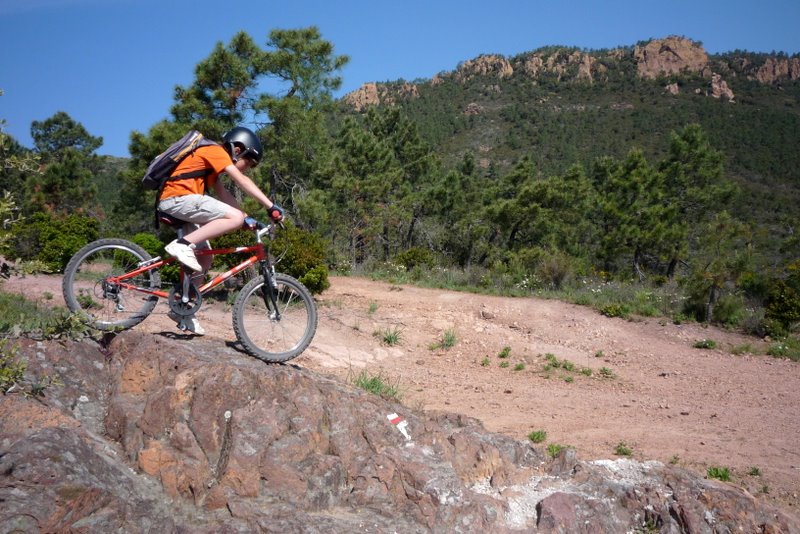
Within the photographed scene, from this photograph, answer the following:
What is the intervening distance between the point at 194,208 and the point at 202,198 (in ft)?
0.30

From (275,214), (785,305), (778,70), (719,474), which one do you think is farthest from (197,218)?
(778,70)

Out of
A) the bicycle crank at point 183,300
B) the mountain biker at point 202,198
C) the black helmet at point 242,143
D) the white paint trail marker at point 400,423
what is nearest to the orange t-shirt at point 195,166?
the mountain biker at point 202,198

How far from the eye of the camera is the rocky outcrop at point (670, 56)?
86.9m

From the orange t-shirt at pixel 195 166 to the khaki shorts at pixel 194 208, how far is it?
2.0 inches

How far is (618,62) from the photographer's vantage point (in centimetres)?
8712

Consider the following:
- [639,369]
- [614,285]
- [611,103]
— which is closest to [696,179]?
[614,285]

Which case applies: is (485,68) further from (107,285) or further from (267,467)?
(267,467)

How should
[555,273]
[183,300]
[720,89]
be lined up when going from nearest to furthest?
[183,300] < [555,273] < [720,89]

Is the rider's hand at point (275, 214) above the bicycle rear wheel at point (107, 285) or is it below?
above

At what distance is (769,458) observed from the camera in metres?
6.34

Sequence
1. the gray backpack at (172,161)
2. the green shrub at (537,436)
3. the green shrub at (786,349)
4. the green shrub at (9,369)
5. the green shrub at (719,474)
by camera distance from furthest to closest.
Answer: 1. the green shrub at (786,349)
2. the green shrub at (537,436)
3. the green shrub at (719,474)
4. the gray backpack at (172,161)
5. the green shrub at (9,369)

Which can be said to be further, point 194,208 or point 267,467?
point 194,208

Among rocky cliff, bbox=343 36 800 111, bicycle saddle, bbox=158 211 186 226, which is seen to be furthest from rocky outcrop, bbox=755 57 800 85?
bicycle saddle, bbox=158 211 186 226

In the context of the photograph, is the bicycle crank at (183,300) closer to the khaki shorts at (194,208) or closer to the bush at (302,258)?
the khaki shorts at (194,208)
